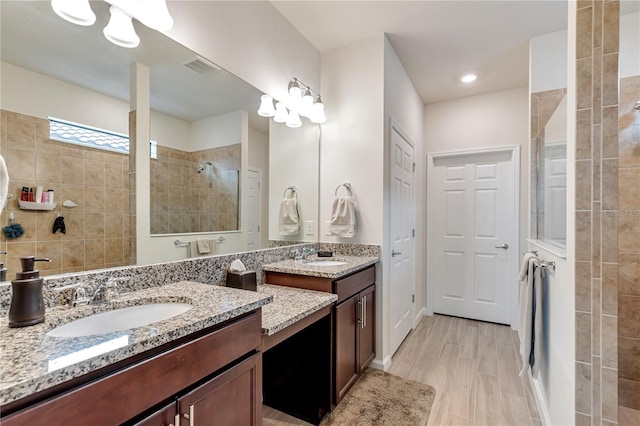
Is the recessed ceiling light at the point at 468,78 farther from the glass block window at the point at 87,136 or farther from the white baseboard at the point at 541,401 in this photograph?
the glass block window at the point at 87,136

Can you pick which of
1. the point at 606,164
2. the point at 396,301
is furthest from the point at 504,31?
the point at 396,301

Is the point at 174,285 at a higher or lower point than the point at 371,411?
higher

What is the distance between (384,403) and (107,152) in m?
2.13

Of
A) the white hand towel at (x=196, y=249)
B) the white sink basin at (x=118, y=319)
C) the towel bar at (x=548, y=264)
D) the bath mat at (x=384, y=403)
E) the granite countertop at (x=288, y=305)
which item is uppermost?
the white hand towel at (x=196, y=249)

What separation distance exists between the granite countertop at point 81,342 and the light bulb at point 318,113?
1.77m

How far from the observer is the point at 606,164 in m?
1.18

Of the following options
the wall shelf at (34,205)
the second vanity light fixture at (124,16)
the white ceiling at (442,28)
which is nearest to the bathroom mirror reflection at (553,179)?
the white ceiling at (442,28)

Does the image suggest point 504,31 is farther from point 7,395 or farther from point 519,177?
point 7,395

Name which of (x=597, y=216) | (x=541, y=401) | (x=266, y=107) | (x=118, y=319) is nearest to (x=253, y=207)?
(x=266, y=107)

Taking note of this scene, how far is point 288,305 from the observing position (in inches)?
59.3

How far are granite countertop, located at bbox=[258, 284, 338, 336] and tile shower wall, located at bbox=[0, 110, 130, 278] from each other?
0.69m

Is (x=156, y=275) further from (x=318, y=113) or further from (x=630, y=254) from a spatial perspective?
(x=630, y=254)

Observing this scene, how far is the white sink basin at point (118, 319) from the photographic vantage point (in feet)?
3.03

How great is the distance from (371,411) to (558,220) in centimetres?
163
